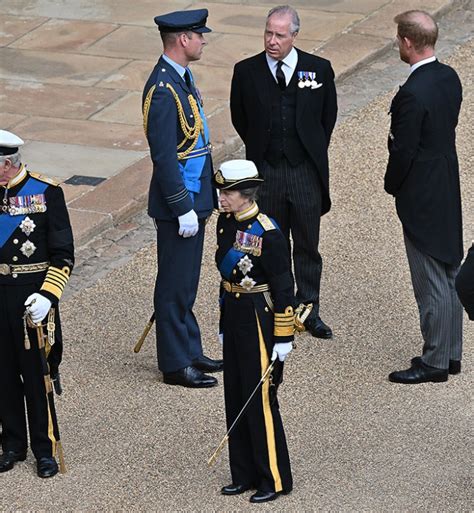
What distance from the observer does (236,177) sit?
18.8 feet

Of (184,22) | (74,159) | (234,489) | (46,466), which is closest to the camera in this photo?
(234,489)

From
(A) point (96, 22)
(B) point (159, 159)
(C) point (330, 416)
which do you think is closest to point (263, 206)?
(B) point (159, 159)

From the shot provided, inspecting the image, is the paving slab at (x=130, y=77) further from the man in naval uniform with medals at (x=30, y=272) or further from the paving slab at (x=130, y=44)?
the man in naval uniform with medals at (x=30, y=272)

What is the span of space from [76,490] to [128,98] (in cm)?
620

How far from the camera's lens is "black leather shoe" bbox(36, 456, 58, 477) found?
6176 mm

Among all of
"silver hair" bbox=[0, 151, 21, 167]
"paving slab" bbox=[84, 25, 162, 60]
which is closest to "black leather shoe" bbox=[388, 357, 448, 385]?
"silver hair" bbox=[0, 151, 21, 167]

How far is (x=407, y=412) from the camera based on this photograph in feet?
22.1

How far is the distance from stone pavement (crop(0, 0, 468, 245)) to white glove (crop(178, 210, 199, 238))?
2.23 metres

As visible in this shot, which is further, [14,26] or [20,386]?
[14,26]

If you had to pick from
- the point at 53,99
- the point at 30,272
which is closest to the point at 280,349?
the point at 30,272

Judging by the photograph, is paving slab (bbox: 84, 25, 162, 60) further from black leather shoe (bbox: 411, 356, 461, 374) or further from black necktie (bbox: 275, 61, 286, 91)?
black leather shoe (bbox: 411, 356, 461, 374)

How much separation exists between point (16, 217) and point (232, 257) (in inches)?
41.3

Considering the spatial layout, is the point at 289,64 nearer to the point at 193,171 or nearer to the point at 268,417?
the point at 193,171

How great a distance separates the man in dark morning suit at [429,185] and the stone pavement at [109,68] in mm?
2895
